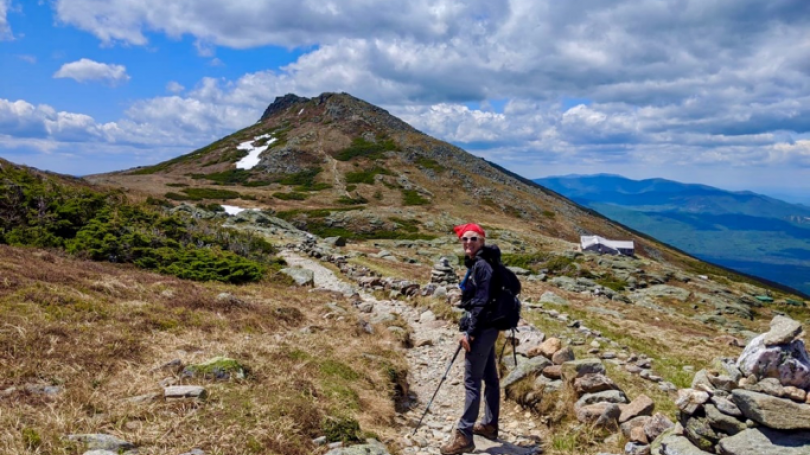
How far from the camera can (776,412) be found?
17.5 feet

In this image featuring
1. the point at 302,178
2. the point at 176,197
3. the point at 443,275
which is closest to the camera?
the point at 443,275

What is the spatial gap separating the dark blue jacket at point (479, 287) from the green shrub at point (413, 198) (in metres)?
83.3

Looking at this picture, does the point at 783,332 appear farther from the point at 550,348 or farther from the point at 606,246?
the point at 606,246

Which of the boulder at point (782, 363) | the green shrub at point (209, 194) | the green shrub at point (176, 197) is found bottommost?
the boulder at point (782, 363)

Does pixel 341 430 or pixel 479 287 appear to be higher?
pixel 479 287

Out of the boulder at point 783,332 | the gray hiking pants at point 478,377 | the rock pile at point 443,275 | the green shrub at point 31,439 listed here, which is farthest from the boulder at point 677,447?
the rock pile at point 443,275

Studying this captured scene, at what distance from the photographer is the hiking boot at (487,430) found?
25.4 feet

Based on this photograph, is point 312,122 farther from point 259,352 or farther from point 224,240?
point 259,352

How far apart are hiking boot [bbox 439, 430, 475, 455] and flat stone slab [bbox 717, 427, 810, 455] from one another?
3.44 metres

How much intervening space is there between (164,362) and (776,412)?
9190 millimetres

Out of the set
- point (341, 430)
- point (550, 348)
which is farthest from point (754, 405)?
point (341, 430)

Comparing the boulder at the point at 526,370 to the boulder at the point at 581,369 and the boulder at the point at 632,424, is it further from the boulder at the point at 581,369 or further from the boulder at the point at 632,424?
the boulder at the point at 632,424

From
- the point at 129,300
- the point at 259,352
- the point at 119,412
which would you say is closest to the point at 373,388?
the point at 259,352

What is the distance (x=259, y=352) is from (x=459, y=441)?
4.58 metres
